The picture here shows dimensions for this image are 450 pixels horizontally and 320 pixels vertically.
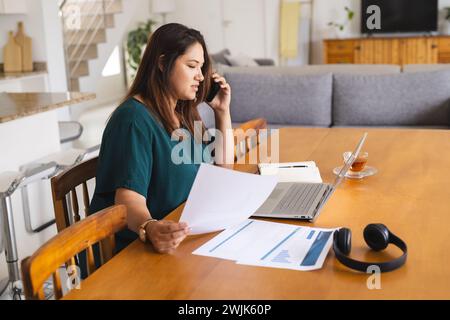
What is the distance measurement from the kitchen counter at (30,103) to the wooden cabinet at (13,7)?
4.51ft

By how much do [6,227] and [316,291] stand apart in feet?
5.73

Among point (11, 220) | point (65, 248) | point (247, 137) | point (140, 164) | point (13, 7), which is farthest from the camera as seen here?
point (13, 7)

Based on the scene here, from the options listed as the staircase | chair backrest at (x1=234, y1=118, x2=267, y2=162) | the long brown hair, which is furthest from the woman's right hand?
the staircase

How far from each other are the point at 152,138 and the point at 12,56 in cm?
370

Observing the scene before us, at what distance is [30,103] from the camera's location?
115 inches

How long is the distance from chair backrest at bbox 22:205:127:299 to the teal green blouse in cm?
22

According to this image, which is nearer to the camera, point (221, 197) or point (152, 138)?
point (221, 197)

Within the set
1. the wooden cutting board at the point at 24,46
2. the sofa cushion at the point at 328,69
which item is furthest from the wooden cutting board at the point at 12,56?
the sofa cushion at the point at 328,69

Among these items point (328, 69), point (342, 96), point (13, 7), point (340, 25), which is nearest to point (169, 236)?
point (342, 96)

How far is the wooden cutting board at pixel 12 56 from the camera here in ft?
15.8

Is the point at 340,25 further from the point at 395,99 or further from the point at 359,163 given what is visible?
the point at 359,163

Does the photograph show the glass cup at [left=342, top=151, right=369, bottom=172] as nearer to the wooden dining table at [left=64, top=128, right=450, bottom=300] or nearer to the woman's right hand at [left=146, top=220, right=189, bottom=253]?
the wooden dining table at [left=64, top=128, right=450, bottom=300]

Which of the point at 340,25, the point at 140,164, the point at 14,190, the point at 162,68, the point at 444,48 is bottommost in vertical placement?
the point at 14,190

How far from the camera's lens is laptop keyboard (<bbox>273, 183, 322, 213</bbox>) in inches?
56.2
